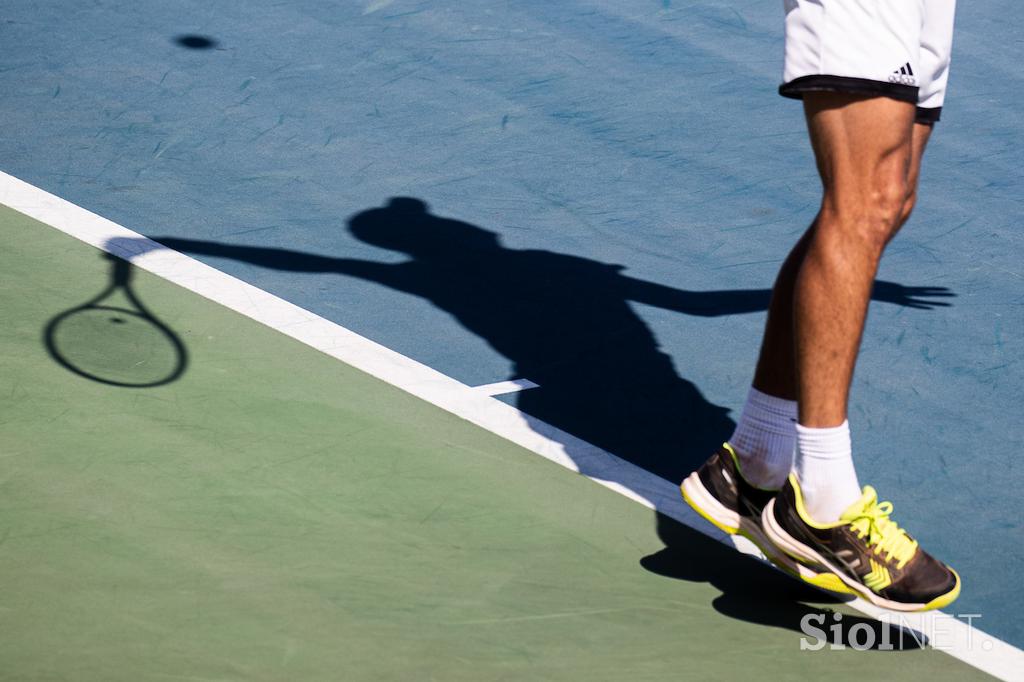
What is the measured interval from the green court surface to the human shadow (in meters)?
0.22

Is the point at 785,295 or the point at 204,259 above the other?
the point at 785,295

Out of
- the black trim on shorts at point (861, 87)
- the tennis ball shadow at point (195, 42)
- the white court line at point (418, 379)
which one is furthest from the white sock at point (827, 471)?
the tennis ball shadow at point (195, 42)

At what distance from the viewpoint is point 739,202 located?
7.02m

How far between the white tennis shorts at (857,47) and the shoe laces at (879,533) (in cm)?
106

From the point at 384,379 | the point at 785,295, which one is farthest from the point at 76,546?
the point at 785,295

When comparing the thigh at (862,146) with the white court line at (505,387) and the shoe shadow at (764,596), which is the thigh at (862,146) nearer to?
the shoe shadow at (764,596)

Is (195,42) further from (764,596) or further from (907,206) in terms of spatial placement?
(764,596)

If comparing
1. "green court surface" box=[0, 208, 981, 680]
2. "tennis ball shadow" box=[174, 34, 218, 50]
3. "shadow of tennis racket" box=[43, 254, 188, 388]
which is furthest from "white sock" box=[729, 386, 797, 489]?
"tennis ball shadow" box=[174, 34, 218, 50]

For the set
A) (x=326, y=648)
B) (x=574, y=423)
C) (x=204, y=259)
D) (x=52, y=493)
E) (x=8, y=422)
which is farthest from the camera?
(x=204, y=259)

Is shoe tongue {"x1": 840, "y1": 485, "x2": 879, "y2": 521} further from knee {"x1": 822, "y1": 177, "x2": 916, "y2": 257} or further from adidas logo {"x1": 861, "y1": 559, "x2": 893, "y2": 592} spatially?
knee {"x1": 822, "y1": 177, "x2": 916, "y2": 257}

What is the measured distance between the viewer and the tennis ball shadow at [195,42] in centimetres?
876

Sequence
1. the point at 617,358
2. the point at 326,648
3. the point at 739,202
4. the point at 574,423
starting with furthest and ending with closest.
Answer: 1. the point at 739,202
2. the point at 617,358
3. the point at 574,423
4. the point at 326,648

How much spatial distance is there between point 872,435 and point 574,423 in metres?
1.04

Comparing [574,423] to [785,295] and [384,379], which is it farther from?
[785,295]
